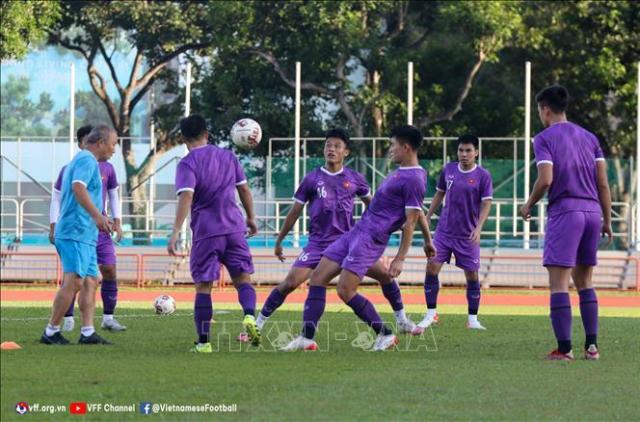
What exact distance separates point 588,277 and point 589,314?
0.33m

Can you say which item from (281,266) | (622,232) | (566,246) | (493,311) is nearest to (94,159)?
(566,246)

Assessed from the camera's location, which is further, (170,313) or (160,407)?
(170,313)

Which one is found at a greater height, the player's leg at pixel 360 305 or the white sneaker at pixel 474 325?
the player's leg at pixel 360 305

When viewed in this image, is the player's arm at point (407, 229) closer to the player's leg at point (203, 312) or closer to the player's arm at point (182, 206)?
the player's leg at point (203, 312)

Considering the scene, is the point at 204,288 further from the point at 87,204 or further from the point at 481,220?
the point at 481,220

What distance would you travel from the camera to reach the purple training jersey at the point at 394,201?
1339 centimetres

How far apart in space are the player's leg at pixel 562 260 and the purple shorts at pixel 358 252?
1552 mm

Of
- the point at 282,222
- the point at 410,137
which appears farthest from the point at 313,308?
the point at 282,222

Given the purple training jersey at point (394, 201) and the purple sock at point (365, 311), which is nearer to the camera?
the purple training jersey at point (394, 201)

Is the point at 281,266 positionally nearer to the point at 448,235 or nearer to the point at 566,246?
the point at 448,235

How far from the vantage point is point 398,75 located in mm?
38750

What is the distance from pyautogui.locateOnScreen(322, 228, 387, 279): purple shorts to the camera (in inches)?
528

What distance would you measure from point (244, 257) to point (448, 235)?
15.5ft

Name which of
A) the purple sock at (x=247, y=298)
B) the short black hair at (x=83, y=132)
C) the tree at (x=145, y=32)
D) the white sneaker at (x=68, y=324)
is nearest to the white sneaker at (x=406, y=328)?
the purple sock at (x=247, y=298)
